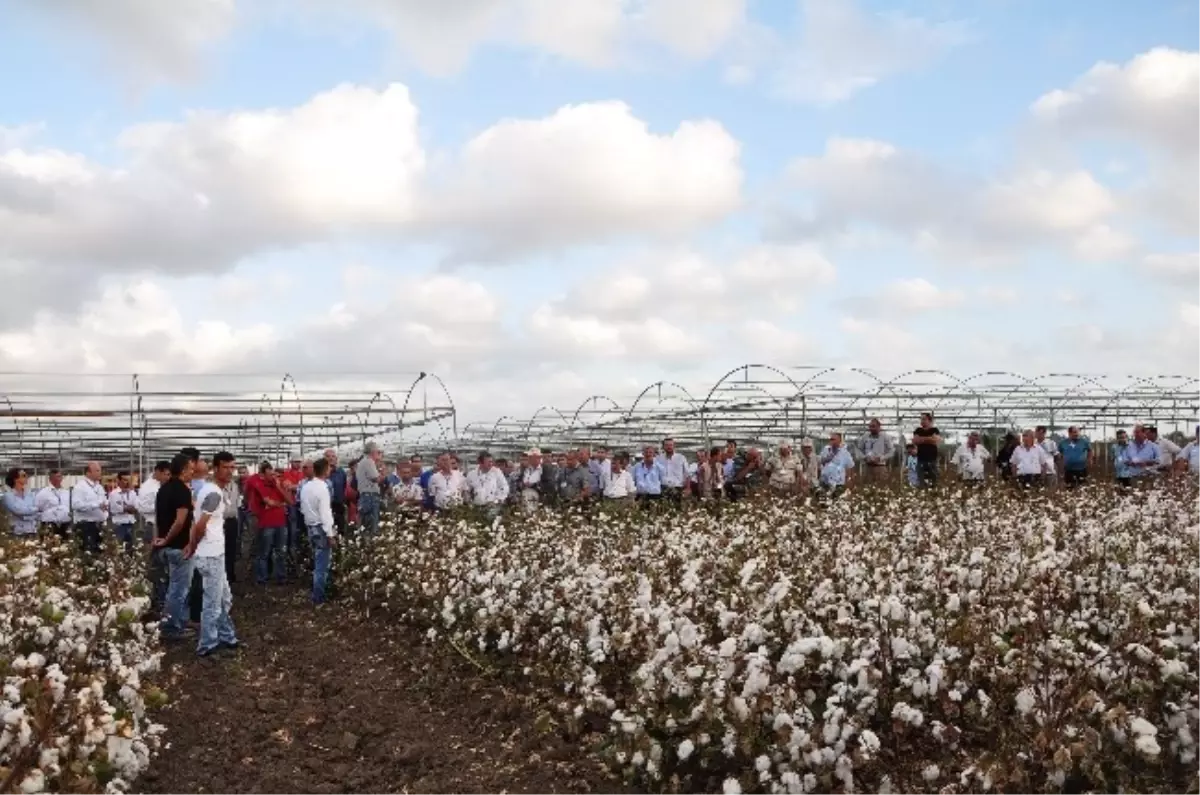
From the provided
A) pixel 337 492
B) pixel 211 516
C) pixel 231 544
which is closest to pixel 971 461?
pixel 337 492

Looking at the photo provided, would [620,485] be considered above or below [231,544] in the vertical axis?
above

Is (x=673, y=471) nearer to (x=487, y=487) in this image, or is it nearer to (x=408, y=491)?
(x=487, y=487)

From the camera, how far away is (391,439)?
107 feet

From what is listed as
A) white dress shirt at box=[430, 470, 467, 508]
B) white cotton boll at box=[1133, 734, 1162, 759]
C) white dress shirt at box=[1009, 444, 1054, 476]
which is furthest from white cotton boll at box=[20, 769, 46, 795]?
white dress shirt at box=[1009, 444, 1054, 476]

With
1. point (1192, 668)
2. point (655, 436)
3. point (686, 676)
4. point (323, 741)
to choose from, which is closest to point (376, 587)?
point (323, 741)

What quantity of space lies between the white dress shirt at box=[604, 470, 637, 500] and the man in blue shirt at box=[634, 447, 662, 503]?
1.10 ft

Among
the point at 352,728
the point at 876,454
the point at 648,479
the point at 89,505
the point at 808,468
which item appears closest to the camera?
the point at 352,728

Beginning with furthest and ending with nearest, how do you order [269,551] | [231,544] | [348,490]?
1. [348,490]
2. [269,551]
3. [231,544]

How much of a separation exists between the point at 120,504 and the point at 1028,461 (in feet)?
43.9

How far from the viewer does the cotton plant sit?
4762 millimetres

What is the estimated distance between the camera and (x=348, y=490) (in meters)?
19.3

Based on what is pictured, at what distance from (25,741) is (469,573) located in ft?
19.2

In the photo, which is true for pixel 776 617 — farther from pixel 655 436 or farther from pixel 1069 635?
pixel 655 436

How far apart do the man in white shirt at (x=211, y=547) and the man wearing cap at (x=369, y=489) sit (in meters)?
5.08
